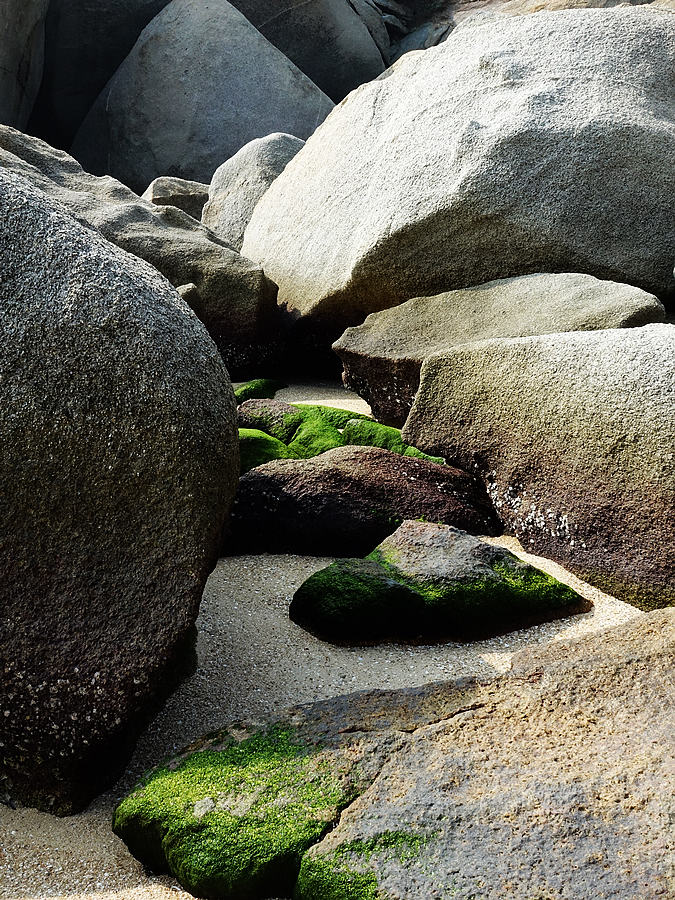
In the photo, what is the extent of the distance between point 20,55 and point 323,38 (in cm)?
416

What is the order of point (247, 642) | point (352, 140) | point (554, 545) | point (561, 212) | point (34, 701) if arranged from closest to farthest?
1. point (34, 701)
2. point (247, 642)
3. point (554, 545)
4. point (561, 212)
5. point (352, 140)

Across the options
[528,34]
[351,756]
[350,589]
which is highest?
[528,34]

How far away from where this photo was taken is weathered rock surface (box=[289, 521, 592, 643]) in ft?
9.74

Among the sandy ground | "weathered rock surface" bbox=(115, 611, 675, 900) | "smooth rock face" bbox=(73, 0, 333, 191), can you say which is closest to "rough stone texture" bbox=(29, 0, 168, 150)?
"smooth rock face" bbox=(73, 0, 333, 191)

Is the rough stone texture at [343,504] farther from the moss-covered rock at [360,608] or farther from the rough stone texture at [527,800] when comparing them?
the rough stone texture at [527,800]

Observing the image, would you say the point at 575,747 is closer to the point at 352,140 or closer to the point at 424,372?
the point at 424,372

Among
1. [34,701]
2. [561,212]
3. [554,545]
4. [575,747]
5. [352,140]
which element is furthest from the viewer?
[352,140]

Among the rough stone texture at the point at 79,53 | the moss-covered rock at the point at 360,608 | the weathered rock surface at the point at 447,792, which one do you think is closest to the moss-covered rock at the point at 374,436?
the moss-covered rock at the point at 360,608

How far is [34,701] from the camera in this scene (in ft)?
7.27

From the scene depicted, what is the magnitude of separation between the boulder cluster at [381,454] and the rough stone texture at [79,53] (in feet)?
19.8

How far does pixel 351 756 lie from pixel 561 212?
388 centimetres

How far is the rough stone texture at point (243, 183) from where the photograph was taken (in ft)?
26.6

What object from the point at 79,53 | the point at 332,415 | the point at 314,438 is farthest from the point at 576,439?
the point at 79,53

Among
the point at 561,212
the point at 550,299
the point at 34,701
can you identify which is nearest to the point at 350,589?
the point at 34,701
